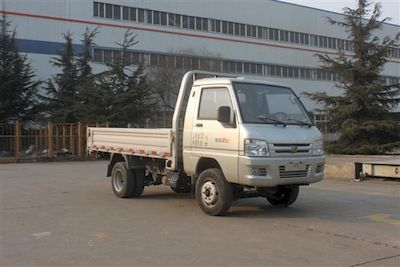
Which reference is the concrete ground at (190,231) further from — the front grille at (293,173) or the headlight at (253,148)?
the headlight at (253,148)

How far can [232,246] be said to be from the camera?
25.2 ft

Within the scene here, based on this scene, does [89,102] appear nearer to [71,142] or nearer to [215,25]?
[71,142]

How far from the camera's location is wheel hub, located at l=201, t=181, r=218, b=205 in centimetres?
1002

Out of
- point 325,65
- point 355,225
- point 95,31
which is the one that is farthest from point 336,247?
point 95,31

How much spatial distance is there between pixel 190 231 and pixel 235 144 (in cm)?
182

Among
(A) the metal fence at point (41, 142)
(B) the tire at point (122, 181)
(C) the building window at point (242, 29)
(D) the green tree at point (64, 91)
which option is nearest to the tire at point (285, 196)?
(B) the tire at point (122, 181)

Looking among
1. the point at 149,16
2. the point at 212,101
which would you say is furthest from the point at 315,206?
the point at 149,16

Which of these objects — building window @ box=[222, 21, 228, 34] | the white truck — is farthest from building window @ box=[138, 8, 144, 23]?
the white truck

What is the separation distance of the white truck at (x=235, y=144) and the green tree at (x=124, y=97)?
77.9 ft

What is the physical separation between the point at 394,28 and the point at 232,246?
78.1m

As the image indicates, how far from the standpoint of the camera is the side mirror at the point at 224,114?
9797mm

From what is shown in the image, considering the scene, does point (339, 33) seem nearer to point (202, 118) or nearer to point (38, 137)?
point (38, 137)

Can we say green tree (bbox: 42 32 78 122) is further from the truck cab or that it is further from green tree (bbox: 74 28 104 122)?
the truck cab

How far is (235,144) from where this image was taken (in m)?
9.66
